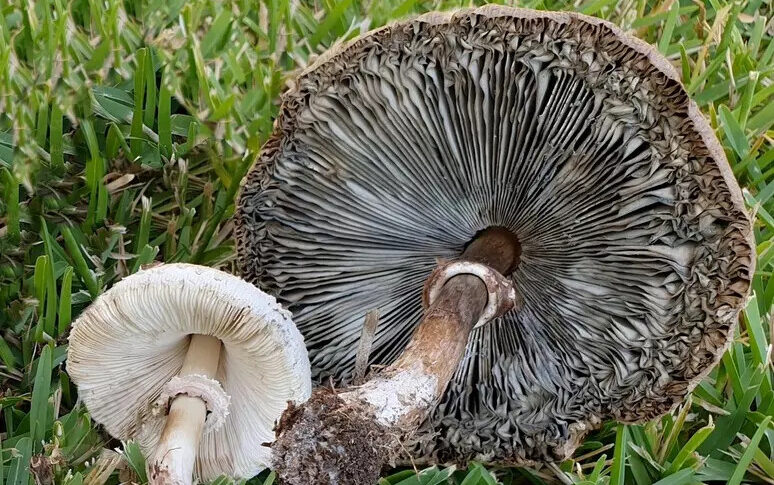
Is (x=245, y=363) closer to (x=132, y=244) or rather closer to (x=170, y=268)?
(x=170, y=268)

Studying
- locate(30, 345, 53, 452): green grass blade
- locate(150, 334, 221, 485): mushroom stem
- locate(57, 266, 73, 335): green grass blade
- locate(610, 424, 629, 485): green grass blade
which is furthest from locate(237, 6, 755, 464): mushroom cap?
Result: locate(30, 345, 53, 452): green grass blade

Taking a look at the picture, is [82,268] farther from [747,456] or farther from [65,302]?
[747,456]

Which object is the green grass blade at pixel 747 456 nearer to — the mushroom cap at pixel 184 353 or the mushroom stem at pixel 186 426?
the mushroom cap at pixel 184 353

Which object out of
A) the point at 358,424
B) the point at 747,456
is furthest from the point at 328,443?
the point at 747,456

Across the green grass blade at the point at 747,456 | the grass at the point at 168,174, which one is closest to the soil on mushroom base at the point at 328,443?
the grass at the point at 168,174

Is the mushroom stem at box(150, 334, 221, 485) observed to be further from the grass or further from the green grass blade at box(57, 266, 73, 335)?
the green grass blade at box(57, 266, 73, 335)

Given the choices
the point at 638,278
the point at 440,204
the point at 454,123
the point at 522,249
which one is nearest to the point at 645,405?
the point at 638,278

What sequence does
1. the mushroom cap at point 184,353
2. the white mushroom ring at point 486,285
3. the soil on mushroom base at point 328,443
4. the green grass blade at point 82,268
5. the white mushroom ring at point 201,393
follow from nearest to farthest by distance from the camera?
the soil on mushroom base at point 328,443, the mushroom cap at point 184,353, the white mushroom ring at point 201,393, the white mushroom ring at point 486,285, the green grass blade at point 82,268
